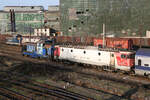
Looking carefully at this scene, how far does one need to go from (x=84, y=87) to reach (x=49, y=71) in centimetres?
813

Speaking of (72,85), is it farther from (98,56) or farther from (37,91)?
(98,56)

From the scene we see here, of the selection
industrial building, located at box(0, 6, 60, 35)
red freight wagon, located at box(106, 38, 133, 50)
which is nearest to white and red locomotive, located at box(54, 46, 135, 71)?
red freight wagon, located at box(106, 38, 133, 50)

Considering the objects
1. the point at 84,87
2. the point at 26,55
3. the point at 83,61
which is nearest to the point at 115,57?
the point at 83,61

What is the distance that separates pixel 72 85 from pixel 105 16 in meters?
37.7

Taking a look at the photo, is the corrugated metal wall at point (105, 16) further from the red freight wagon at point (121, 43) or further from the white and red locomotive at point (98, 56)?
the white and red locomotive at point (98, 56)

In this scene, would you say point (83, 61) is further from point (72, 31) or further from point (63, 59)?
point (72, 31)

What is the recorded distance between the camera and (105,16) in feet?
168

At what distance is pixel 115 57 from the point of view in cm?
2245

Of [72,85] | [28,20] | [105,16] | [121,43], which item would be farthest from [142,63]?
[28,20]

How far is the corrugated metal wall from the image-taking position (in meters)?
46.7

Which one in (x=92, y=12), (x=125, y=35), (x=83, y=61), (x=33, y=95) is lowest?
(x=33, y=95)

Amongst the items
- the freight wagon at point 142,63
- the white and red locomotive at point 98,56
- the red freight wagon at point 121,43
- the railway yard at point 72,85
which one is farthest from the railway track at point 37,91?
the red freight wagon at point 121,43

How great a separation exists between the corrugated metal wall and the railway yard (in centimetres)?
2803

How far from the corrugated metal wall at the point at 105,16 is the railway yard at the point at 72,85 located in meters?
28.0
